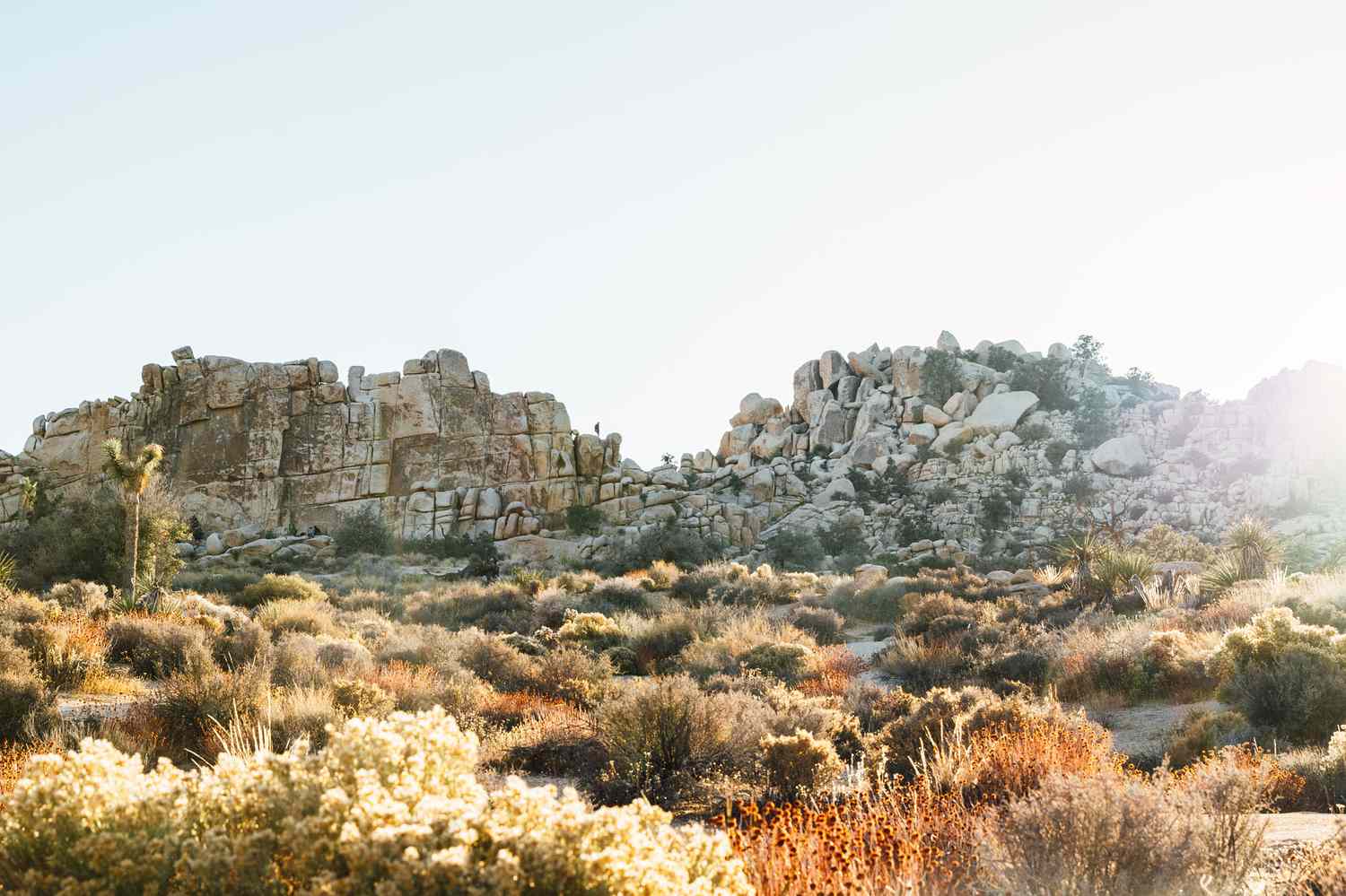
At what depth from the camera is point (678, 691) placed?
9133mm

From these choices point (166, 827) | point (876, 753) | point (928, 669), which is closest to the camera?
point (166, 827)

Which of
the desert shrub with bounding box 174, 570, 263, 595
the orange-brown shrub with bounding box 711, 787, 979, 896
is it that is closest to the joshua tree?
the desert shrub with bounding box 174, 570, 263, 595

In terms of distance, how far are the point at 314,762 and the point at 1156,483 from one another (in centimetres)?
4637

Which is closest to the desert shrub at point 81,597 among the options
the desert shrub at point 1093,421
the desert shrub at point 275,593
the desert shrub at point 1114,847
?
the desert shrub at point 275,593

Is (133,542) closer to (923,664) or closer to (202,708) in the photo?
(202,708)

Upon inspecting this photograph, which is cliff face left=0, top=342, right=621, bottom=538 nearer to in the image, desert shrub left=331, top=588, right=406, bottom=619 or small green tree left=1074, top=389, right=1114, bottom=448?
desert shrub left=331, top=588, right=406, bottom=619

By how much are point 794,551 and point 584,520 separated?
36.9ft

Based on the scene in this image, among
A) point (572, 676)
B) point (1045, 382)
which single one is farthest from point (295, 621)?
point (1045, 382)

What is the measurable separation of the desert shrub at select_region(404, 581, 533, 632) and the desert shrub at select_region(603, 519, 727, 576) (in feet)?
35.1

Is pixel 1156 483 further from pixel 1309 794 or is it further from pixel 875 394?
pixel 1309 794

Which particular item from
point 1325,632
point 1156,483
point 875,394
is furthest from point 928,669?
point 875,394

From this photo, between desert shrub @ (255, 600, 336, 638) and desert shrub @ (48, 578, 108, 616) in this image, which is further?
desert shrub @ (48, 578, 108, 616)

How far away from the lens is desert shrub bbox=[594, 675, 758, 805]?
331 inches

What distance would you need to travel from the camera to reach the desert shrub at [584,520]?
46.6m
